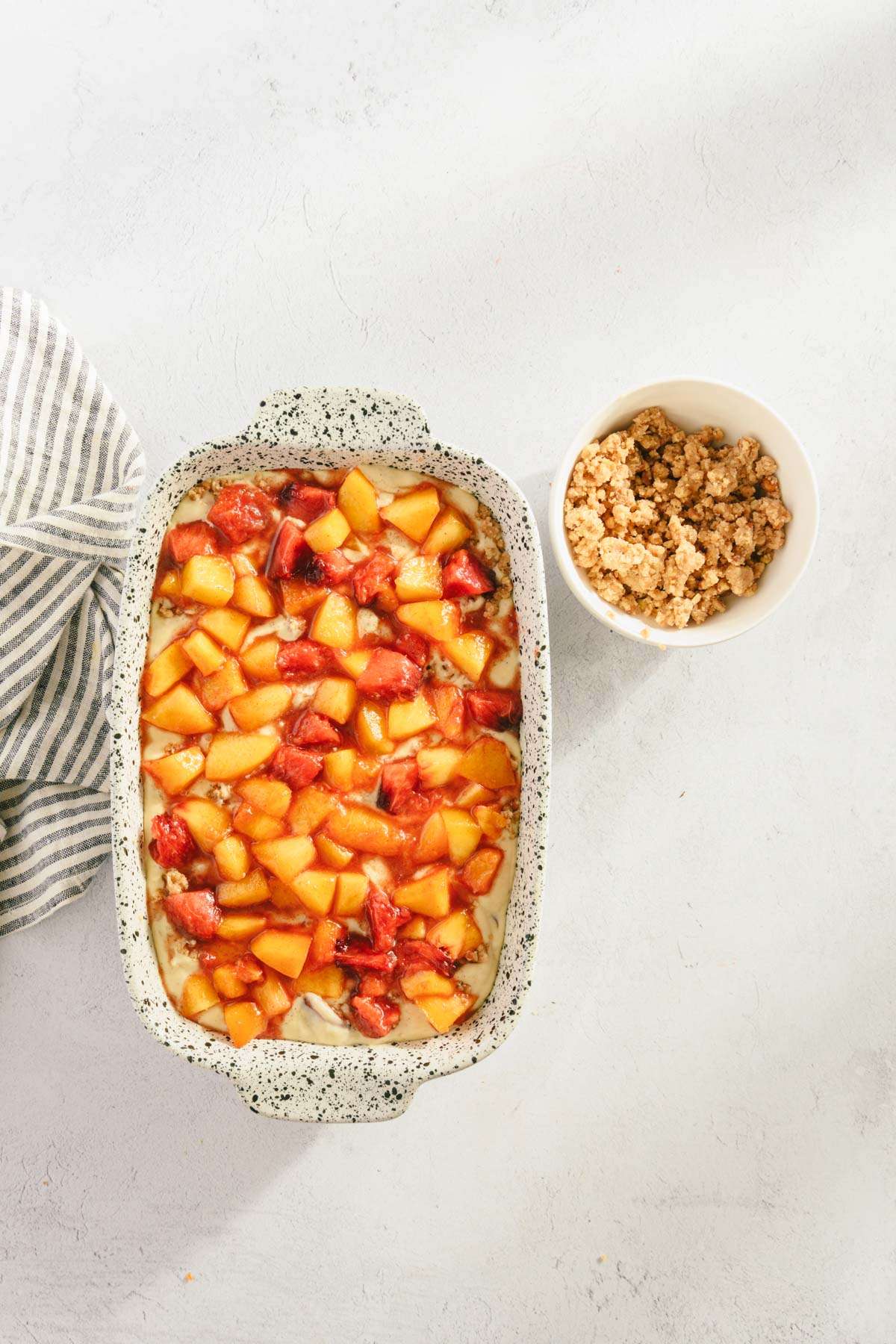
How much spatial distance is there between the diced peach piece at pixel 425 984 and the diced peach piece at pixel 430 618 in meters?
0.58

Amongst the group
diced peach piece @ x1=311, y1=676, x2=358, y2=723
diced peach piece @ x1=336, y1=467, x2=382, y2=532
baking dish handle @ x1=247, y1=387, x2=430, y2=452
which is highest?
baking dish handle @ x1=247, y1=387, x2=430, y2=452

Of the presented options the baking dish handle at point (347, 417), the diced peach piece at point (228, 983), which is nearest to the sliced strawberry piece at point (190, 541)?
the baking dish handle at point (347, 417)

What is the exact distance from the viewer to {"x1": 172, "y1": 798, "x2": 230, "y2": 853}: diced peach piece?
1691mm

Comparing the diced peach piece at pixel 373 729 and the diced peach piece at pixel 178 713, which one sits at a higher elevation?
the diced peach piece at pixel 178 713

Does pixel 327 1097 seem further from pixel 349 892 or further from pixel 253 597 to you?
pixel 253 597

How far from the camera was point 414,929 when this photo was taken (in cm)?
171

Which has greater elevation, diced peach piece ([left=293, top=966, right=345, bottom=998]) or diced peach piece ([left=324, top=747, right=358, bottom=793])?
diced peach piece ([left=324, top=747, right=358, bottom=793])

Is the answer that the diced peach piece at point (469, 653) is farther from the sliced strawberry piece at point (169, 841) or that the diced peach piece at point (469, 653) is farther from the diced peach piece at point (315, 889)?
the sliced strawberry piece at point (169, 841)

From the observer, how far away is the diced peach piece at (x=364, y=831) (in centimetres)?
170

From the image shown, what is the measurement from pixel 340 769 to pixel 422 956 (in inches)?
13.9

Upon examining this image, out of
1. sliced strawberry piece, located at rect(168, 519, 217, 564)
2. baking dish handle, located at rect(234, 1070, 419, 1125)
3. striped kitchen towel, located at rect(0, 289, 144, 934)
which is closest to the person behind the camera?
baking dish handle, located at rect(234, 1070, 419, 1125)

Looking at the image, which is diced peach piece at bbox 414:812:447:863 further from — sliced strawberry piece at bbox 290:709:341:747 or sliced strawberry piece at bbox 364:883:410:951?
sliced strawberry piece at bbox 290:709:341:747

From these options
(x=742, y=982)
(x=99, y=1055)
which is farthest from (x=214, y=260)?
(x=742, y=982)

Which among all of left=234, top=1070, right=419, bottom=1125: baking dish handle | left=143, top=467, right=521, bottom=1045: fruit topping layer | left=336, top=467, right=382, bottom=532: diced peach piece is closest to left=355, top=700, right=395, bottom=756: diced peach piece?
left=143, top=467, right=521, bottom=1045: fruit topping layer
